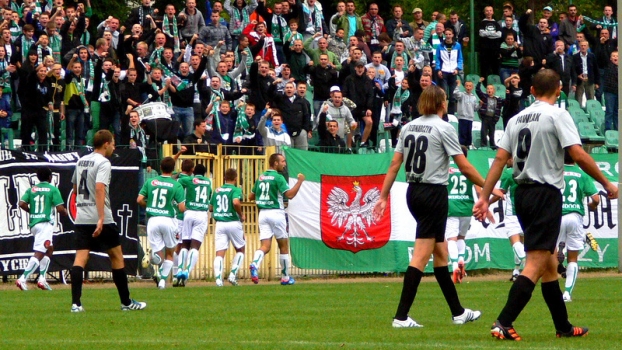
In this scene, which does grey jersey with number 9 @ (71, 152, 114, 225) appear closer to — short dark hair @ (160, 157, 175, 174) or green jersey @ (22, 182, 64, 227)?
short dark hair @ (160, 157, 175, 174)

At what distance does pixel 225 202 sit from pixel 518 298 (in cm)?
1169

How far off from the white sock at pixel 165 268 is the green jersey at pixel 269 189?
78.1 inches

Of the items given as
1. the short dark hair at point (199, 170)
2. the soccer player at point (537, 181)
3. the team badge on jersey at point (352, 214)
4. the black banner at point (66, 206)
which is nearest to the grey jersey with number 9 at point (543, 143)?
the soccer player at point (537, 181)

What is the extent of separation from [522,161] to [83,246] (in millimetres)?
6118

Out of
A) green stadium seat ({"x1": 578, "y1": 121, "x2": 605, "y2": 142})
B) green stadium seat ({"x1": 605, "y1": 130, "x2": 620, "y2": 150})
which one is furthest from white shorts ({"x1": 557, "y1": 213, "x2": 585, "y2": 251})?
green stadium seat ({"x1": 578, "y1": 121, "x2": 605, "y2": 142})

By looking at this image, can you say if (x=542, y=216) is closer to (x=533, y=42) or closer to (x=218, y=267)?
(x=218, y=267)

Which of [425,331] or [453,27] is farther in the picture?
[453,27]

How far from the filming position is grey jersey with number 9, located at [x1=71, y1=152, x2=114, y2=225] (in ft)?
45.5

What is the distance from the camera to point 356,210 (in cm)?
2289

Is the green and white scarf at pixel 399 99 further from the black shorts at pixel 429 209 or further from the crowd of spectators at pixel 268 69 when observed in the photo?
the black shorts at pixel 429 209

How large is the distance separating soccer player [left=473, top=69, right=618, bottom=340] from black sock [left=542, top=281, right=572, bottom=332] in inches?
8.5

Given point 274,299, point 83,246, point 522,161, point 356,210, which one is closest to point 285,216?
point 356,210

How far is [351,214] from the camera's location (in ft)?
74.9

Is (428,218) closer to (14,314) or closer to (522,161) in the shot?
(522,161)
